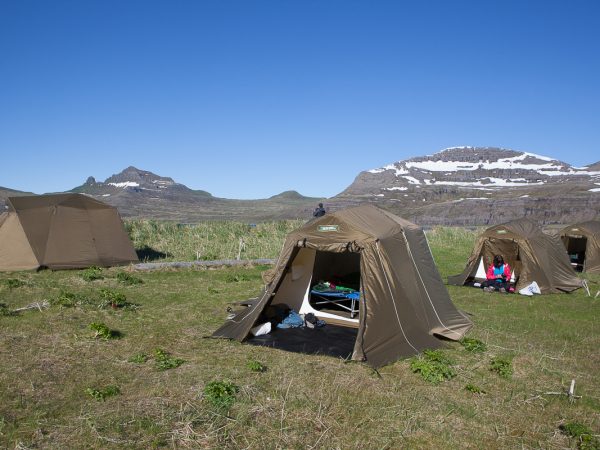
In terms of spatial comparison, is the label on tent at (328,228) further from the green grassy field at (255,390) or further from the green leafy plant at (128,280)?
→ the green leafy plant at (128,280)

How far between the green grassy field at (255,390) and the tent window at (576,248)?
1122cm

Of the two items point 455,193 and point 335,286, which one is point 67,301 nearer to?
point 335,286

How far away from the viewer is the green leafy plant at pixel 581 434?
5039 mm

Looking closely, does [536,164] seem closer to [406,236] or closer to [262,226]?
[262,226]

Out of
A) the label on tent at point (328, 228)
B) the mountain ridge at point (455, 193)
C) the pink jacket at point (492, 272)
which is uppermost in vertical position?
the mountain ridge at point (455, 193)

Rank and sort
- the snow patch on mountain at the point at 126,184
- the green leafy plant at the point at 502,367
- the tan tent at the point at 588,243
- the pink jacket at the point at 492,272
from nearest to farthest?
the green leafy plant at the point at 502,367
the pink jacket at the point at 492,272
the tan tent at the point at 588,243
the snow patch on mountain at the point at 126,184

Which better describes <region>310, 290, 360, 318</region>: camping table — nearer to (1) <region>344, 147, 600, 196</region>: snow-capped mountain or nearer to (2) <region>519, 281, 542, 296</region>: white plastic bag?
(2) <region>519, 281, 542, 296</region>: white plastic bag

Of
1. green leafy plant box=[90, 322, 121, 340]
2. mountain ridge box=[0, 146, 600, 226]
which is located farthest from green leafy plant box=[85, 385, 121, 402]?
mountain ridge box=[0, 146, 600, 226]

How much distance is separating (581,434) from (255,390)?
3684 millimetres

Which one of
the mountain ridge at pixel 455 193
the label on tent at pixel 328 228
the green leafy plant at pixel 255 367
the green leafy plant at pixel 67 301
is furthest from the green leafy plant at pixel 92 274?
the mountain ridge at pixel 455 193

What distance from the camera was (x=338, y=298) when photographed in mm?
11117

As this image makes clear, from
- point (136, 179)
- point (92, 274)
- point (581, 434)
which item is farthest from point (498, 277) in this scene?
point (136, 179)

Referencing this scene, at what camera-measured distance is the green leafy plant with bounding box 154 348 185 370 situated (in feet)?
23.6

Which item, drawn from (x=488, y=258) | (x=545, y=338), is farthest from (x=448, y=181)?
(x=545, y=338)
